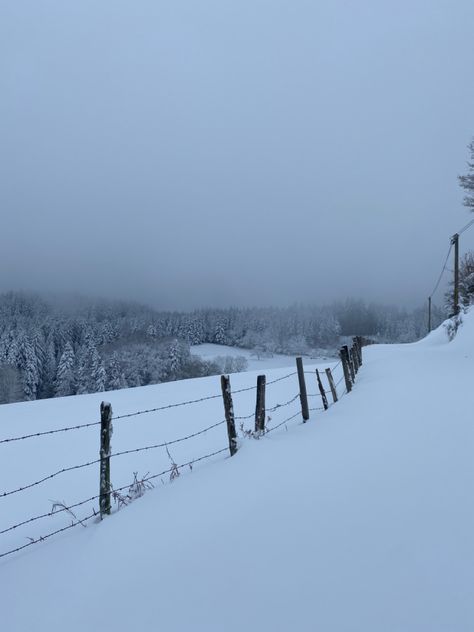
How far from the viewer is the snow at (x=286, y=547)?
2205 millimetres

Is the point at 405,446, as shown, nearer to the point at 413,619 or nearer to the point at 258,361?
the point at 413,619

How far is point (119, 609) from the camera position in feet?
8.30

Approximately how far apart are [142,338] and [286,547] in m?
108

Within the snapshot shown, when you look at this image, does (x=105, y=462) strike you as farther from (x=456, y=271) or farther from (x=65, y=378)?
(x=65, y=378)

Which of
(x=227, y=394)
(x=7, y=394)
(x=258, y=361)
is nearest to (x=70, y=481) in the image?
(x=227, y=394)

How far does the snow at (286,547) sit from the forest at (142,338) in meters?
58.7

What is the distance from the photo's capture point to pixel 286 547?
280cm

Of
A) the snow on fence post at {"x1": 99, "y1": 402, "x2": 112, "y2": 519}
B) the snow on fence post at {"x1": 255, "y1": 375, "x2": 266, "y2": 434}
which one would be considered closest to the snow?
the snow on fence post at {"x1": 99, "y1": 402, "x2": 112, "y2": 519}

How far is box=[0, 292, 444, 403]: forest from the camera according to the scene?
69.8 metres

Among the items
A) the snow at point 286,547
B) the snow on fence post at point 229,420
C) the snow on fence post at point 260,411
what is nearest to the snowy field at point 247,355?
the snow on fence post at point 260,411

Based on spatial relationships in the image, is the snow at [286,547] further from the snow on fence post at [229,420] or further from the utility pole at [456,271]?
the utility pole at [456,271]

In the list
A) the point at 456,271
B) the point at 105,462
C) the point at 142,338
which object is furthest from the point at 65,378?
the point at 105,462

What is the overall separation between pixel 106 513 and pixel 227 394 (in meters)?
2.13

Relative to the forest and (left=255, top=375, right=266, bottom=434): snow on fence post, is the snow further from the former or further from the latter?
the forest
